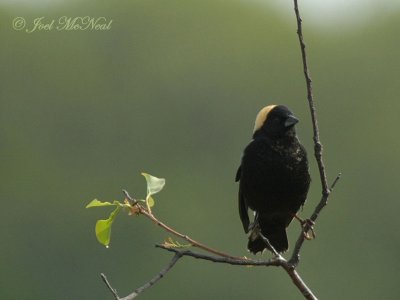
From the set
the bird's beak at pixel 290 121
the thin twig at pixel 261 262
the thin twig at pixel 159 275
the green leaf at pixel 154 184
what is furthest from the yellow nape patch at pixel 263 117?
the thin twig at pixel 159 275

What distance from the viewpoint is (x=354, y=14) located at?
59.1m

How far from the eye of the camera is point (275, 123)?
7.18m

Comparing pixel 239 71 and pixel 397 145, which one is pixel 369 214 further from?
pixel 239 71

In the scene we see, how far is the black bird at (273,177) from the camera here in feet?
22.7

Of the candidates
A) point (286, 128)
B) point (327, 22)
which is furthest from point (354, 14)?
point (286, 128)

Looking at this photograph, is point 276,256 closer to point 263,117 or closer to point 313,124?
point 313,124

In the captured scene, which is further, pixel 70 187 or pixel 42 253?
pixel 70 187

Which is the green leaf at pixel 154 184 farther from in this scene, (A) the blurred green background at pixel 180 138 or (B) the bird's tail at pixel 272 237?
(A) the blurred green background at pixel 180 138

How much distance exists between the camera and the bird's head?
7.10 m

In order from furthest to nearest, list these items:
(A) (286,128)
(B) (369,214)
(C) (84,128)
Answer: (C) (84,128), (B) (369,214), (A) (286,128)

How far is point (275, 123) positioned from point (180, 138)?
43121mm

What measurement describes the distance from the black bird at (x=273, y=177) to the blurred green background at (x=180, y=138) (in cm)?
2807

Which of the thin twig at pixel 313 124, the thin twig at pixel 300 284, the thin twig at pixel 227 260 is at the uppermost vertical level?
the thin twig at pixel 313 124

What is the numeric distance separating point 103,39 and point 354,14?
1108cm
